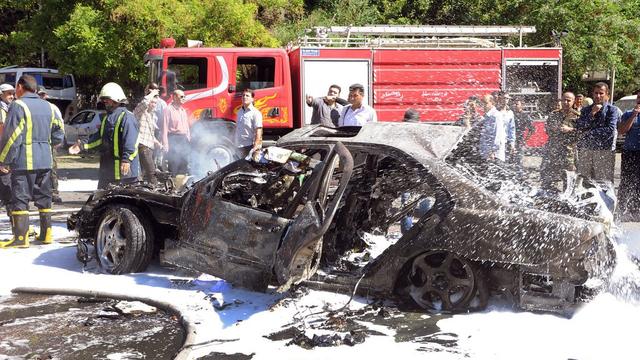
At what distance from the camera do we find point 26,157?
789 cm

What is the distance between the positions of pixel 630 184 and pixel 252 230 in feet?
19.8

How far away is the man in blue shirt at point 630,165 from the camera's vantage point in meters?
9.30

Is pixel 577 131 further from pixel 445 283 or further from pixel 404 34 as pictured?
pixel 404 34

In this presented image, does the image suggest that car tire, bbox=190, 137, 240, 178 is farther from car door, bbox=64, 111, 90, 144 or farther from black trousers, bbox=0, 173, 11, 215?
car door, bbox=64, 111, 90, 144

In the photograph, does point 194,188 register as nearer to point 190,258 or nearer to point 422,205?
point 190,258

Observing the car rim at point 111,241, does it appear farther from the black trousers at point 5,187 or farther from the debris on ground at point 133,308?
the black trousers at point 5,187

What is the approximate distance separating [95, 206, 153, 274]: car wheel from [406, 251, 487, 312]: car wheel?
2.49 m

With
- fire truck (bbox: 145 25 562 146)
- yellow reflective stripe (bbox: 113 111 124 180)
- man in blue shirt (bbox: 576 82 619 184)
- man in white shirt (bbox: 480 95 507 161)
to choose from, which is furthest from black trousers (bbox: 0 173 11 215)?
man in blue shirt (bbox: 576 82 619 184)

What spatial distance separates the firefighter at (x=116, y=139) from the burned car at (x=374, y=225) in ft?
4.65

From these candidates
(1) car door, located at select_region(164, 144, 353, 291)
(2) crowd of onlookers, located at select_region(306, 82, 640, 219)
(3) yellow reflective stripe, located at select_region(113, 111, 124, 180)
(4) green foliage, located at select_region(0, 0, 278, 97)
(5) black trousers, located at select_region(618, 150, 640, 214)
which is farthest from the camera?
(4) green foliage, located at select_region(0, 0, 278, 97)

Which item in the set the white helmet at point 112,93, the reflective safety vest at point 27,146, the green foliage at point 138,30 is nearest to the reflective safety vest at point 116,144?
the white helmet at point 112,93

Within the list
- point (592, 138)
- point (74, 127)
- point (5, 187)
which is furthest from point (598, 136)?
point (74, 127)

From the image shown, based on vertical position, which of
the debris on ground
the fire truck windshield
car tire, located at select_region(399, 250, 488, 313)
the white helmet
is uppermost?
the fire truck windshield

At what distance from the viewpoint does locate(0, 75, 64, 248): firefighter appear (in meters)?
7.88
